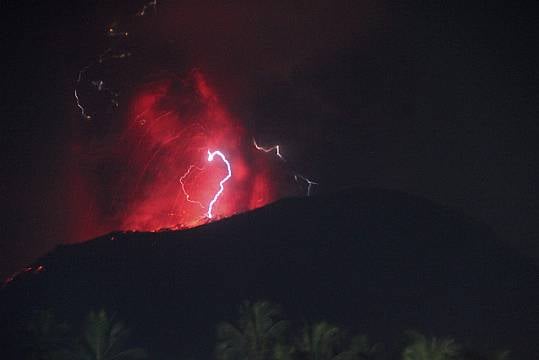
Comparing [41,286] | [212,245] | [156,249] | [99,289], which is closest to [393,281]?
[212,245]

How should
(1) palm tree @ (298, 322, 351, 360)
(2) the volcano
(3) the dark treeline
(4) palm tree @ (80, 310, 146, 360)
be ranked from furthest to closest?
(2) the volcano
(4) palm tree @ (80, 310, 146, 360)
(1) palm tree @ (298, 322, 351, 360)
(3) the dark treeline

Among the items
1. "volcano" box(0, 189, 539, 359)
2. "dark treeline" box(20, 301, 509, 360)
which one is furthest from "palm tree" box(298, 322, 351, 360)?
"volcano" box(0, 189, 539, 359)

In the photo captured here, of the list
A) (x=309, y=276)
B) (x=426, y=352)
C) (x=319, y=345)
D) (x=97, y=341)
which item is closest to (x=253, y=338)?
(x=319, y=345)

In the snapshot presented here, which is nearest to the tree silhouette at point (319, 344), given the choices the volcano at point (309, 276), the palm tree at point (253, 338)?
the palm tree at point (253, 338)

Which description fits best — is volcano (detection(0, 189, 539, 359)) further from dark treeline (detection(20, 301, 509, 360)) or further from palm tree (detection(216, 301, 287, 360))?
palm tree (detection(216, 301, 287, 360))

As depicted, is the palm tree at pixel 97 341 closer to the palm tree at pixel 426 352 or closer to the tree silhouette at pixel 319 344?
the tree silhouette at pixel 319 344

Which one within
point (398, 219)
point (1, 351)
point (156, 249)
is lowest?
point (1, 351)

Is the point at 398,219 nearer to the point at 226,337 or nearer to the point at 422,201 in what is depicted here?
the point at 422,201

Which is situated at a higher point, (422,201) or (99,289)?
(422,201)

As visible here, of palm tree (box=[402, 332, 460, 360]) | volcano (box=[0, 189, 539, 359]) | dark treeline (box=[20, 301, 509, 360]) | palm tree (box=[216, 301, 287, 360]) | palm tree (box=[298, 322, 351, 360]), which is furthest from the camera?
volcano (box=[0, 189, 539, 359])
